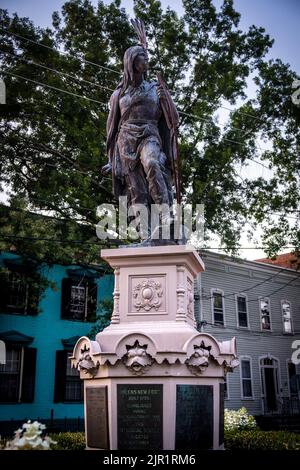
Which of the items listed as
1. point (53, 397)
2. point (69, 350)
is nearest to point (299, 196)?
point (69, 350)

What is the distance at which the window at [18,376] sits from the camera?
2059 centimetres

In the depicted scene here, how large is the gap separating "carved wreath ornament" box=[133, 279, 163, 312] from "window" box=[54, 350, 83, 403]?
651 inches

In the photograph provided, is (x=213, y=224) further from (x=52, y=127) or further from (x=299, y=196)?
(x=52, y=127)

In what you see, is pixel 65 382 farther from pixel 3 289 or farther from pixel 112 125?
pixel 112 125

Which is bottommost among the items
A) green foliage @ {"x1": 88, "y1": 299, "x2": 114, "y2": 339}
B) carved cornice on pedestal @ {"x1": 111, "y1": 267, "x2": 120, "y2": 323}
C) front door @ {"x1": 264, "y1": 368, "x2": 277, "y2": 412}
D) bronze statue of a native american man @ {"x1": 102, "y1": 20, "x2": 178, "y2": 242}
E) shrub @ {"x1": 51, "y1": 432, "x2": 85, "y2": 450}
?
shrub @ {"x1": 51, "y1": 432, "x2": 85, "y2": 450}

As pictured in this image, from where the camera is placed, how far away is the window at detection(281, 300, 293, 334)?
32.7 meters

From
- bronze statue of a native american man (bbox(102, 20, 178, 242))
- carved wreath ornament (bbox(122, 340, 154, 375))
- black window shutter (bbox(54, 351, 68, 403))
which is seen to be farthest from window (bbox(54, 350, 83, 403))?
carved wreath ornament (bbox(122, 340, 154, 375))

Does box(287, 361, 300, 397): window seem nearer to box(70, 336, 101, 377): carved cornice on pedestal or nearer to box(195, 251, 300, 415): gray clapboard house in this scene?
box(195, 251, 300, 415): gray clapboard house

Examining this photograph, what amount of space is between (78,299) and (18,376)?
4.56 meters

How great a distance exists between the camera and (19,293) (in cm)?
2175

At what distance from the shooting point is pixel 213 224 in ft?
61.3

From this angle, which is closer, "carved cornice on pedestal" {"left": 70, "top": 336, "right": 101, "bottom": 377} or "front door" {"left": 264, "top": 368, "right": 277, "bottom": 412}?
"carved cornice on pedestal" {"left": 70, "top": 336, "right": 101, "bottom": 377}

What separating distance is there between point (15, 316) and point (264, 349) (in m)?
16.6

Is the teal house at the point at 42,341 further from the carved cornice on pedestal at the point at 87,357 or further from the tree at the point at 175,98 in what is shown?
the carved cornice on pedestal at the point at 87,357
